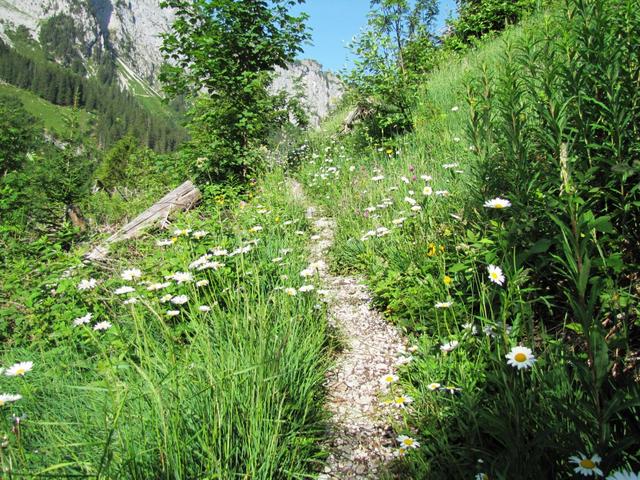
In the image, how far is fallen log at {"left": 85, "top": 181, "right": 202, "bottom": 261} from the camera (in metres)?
4.41

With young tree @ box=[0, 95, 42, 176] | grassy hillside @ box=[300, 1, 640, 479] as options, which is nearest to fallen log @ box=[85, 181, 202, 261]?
grassy hillside @ box=[300, 1, 640, 479]

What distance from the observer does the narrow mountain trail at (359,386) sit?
186 cm

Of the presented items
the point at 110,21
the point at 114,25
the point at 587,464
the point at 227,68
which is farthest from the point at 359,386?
the point at 110,21

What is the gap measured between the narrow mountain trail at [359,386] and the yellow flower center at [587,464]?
0.90m

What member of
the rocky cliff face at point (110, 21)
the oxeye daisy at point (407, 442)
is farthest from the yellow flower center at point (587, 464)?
the rocky cliff face at point (110, 21)

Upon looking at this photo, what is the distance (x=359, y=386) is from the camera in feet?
7.93

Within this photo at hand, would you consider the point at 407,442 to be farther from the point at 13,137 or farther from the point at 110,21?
the point at 110,21

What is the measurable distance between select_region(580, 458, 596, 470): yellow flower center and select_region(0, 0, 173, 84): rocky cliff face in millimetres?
186819

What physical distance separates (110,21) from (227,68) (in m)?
223

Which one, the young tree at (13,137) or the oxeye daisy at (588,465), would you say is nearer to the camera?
the oxeye daisy at (588,465)

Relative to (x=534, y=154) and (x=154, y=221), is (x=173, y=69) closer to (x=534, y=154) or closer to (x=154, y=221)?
(x=154, y=221)

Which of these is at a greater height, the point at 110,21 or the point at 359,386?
the point at 110,21

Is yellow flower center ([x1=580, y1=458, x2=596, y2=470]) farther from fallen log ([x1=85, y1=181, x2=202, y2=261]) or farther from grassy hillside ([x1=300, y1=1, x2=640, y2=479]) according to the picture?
fallen log ([x1=85, y1=181, x2=202, y2=261])

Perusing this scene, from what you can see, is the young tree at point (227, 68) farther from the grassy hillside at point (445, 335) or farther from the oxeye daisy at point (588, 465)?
the oxeye daisy at point (588, 465)
